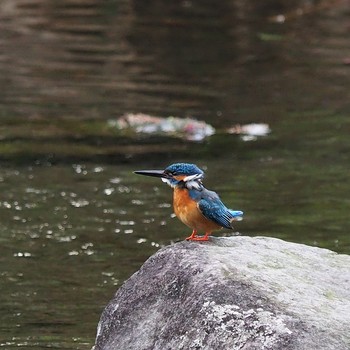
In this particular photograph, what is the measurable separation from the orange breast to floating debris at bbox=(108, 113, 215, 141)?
7593 millimetres

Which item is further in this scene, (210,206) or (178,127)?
A: (178,127)

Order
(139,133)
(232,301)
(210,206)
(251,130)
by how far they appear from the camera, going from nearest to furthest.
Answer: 1. (232,301)
2. (210,206)
3. (139,133)
4. (251,130)

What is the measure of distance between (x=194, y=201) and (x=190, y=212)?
0.06 meters

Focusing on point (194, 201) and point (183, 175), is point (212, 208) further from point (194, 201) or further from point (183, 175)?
point (183, 175)

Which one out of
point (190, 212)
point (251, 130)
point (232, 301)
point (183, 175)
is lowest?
point (251, 130)

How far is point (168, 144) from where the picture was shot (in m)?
13.0

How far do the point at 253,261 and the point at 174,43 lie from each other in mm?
13360

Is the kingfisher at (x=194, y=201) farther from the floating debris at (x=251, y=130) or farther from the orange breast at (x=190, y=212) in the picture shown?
the floating debris at (x=251, y=130)

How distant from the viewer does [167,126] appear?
1355 cm

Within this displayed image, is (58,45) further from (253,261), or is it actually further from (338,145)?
(253,261)

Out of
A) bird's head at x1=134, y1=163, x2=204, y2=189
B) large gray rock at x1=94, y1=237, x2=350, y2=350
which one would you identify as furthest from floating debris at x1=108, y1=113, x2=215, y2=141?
bird's head at x1=134, y1=163, x2=204, y2=189

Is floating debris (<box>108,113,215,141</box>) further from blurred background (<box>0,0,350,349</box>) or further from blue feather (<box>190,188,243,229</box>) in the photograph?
blue feather (<box>190,188,243,229</box>)

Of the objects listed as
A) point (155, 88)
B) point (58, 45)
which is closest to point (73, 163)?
point (155, 88)

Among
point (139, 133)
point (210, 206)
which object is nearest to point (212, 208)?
point (210, 206)
